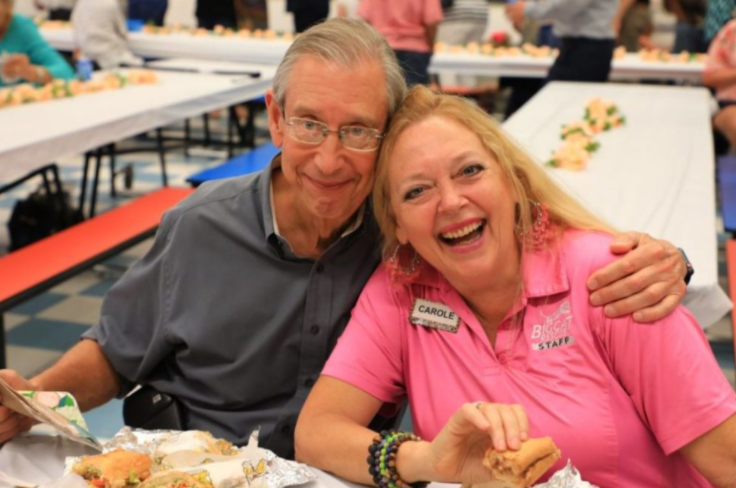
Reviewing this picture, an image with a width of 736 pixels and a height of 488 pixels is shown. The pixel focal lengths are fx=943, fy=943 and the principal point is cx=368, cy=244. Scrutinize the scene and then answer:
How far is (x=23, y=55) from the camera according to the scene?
5.69 m

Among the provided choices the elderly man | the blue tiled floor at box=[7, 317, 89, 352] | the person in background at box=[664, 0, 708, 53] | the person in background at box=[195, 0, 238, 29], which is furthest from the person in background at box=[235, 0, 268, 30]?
the elderly man

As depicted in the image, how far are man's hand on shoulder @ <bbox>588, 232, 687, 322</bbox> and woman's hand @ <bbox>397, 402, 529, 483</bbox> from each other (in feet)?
1.28

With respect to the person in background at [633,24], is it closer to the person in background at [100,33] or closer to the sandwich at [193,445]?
the person in background at [100,33]

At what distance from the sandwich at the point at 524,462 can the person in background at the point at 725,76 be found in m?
5.11

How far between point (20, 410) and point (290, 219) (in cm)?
71

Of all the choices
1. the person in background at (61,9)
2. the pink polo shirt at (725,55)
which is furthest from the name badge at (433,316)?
the person in background at (61,9)

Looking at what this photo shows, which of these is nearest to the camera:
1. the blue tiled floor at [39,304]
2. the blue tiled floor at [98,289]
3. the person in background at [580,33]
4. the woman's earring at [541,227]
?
the woman's earring at [541,227]

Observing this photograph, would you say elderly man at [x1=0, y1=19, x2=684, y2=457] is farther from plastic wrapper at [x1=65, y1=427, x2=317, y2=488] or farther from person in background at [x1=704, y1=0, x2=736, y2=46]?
person in background at [x1=704, y1=0, x2=736, y2=46]

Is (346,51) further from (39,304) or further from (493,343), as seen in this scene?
(39,304)

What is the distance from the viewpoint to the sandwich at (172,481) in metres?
1.52

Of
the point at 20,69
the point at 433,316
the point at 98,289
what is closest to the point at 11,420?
the point at 433,316

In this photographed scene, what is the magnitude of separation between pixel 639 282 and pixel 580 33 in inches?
226

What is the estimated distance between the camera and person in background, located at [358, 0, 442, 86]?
282 inches

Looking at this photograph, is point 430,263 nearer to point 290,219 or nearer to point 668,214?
point 290,219
